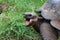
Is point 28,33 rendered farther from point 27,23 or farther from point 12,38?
point 27,23

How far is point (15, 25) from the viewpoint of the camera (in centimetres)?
321

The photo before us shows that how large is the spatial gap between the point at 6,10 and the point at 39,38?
2.63 ft

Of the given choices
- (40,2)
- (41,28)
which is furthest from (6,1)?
(41,28)

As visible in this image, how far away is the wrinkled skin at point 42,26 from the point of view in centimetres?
269

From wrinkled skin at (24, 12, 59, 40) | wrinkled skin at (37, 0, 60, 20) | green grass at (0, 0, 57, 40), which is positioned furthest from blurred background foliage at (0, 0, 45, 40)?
wrinkled skin at (37, 0, 60, 20)

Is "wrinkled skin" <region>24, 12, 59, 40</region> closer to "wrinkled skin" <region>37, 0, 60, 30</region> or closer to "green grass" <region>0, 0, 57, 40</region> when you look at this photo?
"wrinkled skin" <region>37, 0, 60, 30</region>

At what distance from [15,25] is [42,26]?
18.7 inches

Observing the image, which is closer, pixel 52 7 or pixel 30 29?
pixel 52 7

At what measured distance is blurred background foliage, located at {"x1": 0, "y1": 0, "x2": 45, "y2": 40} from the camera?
10.2 ft

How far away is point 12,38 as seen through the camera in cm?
311

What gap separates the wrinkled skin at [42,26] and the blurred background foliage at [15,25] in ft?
0.89

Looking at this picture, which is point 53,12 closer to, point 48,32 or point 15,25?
point 48,32

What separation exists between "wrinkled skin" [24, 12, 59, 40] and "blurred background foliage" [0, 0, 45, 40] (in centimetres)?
27

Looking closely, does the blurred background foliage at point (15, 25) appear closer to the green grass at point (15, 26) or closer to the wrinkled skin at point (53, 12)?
the green grass at point (15, 26)
